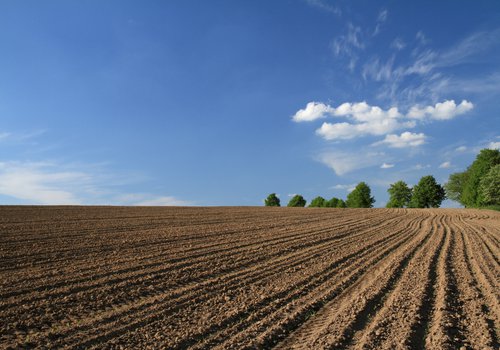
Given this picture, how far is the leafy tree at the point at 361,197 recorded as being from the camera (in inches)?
3073

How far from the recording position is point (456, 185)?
74562 millimetres

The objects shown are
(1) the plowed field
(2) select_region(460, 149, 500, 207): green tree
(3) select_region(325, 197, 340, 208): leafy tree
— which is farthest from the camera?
(3) select_region(325, 197, 340, 208): leafy tree

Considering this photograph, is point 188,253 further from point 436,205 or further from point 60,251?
point 436,205

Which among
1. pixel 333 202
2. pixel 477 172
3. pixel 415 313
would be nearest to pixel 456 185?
pixel 477 172

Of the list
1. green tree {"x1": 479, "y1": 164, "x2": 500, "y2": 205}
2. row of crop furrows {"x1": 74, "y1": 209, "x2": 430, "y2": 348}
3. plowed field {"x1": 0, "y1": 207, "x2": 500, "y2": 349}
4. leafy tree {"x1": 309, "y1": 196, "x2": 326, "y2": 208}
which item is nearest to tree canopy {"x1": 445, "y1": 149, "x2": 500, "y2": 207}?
green tree {"x1": 479, "y1": 164, "x2": 500, "y2": 205}

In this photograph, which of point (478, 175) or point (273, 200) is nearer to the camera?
point (478, 175)

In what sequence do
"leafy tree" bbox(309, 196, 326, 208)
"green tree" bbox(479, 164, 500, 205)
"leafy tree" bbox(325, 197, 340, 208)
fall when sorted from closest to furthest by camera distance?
"green tree" bbox(479, 164, 500, 205)
"leafy tree" bbox(325, 197, 340, 208)
"leafy tree" bbox(309, 196, 326, 208)

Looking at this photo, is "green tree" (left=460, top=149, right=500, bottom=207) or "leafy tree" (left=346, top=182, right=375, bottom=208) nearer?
"green tree" (left=460, top=149, right=500, bottom=207)

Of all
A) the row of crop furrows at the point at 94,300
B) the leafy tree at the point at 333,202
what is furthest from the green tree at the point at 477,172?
the row of crop furrows at the point at 94,300

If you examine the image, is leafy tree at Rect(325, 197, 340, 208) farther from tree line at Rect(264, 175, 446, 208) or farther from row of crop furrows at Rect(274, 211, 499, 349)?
row of crop furrows at Rect(274, 211, 499, 349)

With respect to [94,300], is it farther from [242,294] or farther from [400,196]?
[400,196]

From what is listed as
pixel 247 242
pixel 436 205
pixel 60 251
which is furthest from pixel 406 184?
pixel 60 251

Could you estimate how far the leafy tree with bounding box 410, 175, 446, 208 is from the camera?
7489 cm

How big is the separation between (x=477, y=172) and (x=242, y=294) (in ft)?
222
